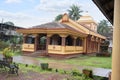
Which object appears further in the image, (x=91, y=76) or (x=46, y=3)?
(x=46, y=3)

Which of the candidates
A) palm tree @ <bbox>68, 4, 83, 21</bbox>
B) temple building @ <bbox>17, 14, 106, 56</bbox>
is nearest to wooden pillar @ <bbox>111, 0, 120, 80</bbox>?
temple building @ <bbox>17, 14, 106, 56</bbox>

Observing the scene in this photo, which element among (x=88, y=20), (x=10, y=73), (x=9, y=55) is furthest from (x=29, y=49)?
(x=88, y=20)

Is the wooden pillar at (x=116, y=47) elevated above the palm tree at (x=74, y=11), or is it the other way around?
the palm tree at (x=74, y=11)

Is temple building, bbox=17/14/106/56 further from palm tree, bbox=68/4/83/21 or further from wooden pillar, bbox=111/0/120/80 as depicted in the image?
palm tree, bbox=68/4/83/21

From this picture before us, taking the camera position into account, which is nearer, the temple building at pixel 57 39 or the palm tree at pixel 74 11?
the temple building at pixel 57 39

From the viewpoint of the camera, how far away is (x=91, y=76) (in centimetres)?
1031

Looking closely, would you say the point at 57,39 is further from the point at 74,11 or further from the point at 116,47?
the point at 74,11

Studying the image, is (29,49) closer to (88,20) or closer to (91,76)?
(91,76)

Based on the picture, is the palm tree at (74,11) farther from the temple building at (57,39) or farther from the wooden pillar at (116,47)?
the wooden pillar at (116,47)

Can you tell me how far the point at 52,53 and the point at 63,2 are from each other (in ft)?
214

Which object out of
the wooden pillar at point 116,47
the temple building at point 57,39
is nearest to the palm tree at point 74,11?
the temple building at point 57,39

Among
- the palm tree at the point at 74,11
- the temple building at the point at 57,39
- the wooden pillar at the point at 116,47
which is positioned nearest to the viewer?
the wooden pillar at the point at 116,47

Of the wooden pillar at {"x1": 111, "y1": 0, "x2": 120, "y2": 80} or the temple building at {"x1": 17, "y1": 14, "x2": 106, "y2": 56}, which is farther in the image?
the temple building at {"x1": 17, "y1": 14, "x2": 106, "y2": 56}

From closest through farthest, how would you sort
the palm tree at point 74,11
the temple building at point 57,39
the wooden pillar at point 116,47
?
the wooden pillar at point 116,47
the temple building at point 57,39
the palm tree at point 74,11
